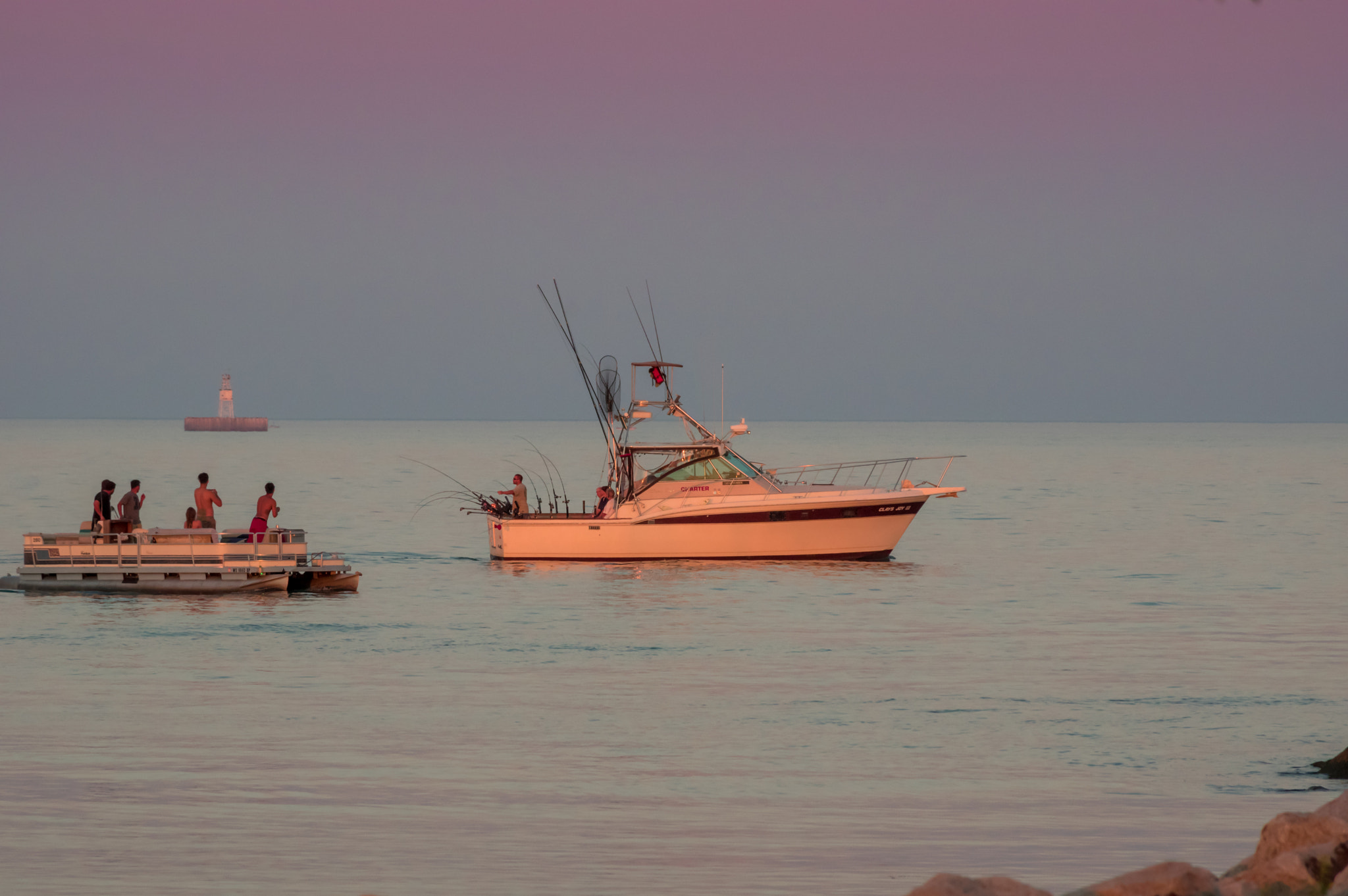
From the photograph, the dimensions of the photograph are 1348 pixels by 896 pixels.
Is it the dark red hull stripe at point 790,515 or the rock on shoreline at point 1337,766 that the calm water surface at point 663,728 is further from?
the dark red hull stripe at point 790,515

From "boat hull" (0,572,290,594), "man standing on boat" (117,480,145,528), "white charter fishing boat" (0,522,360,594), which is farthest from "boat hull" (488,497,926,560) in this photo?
"man standing on boat" (117,480,145,528)

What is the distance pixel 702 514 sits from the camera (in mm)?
31047

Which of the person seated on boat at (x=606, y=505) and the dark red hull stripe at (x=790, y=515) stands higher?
the person seated on boat at (x=606, y=505)

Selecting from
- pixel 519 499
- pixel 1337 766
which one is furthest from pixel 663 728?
pixel 519 499

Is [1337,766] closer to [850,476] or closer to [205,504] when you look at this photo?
[205,504]

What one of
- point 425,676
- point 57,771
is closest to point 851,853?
point 57,771

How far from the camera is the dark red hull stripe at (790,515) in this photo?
102ft

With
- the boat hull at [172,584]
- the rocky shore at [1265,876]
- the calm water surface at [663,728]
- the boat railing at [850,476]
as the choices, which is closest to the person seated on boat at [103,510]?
the boat hull at [172,584]

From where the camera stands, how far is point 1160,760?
14297 millimetres

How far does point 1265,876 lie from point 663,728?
8.04 m

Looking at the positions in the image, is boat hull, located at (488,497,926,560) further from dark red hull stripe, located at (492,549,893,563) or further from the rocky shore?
the rocky shore

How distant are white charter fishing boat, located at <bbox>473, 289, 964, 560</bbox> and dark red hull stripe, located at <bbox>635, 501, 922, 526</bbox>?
1cm

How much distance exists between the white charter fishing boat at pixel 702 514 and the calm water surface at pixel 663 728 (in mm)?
618

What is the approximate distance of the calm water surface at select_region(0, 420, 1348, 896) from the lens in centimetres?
1090
